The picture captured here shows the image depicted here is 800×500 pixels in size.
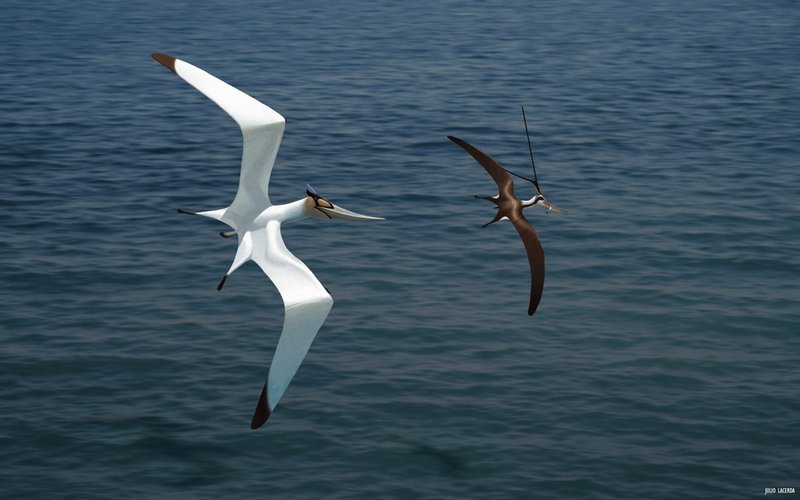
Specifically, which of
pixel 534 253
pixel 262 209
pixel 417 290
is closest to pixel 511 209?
pixel 534 253

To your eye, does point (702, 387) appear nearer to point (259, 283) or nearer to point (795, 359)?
point (795, 359)

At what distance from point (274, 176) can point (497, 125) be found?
9894mm

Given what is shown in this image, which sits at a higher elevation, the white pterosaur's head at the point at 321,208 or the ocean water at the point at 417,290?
the white pterosaur's head at the point at 321,208

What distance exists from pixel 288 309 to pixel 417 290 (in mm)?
17767

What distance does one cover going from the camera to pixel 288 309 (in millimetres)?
19266

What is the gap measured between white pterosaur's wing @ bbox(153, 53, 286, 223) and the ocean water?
28.2ft

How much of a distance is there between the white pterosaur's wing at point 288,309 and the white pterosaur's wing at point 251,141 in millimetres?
387

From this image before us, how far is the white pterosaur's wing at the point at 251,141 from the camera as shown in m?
20.5

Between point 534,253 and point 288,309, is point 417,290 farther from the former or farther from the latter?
point 288,309

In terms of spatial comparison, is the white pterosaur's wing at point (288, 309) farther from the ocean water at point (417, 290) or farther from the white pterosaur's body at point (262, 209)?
the ocean water at point (417, 290)

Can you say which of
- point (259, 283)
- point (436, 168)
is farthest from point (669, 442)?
point (436, 168)

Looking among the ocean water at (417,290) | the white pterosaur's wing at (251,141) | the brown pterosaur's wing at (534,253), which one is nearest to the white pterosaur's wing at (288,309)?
the white pterosaur's wing at (251,141)

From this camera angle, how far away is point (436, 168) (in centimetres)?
4816

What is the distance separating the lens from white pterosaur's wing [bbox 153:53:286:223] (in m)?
20.5
